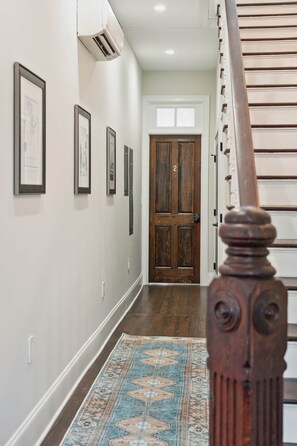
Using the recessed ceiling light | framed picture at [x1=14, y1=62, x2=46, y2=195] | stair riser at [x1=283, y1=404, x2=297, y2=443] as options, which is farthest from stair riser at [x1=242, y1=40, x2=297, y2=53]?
stair riser at [x1=283, y1=404, x2=297, y2=443]

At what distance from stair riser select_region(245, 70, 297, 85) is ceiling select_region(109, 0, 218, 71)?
3.37 ft

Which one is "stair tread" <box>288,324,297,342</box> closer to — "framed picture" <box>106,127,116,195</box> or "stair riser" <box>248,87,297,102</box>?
"stair riser" <box>248,87,297,102</box>

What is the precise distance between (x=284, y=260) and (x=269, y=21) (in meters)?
2.93

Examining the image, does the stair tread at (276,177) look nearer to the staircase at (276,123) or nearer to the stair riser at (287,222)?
the staircase at (276,123)

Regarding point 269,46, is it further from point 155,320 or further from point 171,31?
point 155,320

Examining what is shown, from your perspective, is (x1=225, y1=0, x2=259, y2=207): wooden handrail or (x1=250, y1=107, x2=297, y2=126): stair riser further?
(x1=250, y1=107, x2=297, y2=126): stair riser

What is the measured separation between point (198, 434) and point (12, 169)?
161 centimetres

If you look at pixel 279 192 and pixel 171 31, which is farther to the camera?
pixel 171 31

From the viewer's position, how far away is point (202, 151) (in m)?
7.45

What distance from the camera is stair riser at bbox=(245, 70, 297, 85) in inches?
157

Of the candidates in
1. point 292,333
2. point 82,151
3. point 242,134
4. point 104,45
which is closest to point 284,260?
point 292,333

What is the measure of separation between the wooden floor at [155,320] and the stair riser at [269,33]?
269 cm

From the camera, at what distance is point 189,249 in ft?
24.9

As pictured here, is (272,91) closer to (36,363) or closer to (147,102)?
(36,363)
